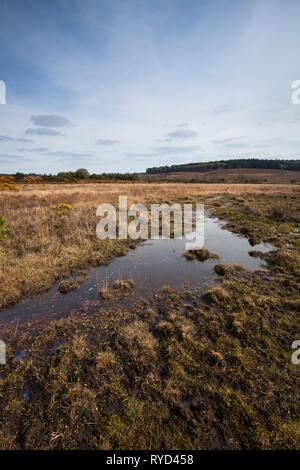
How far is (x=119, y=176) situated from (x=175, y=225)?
7303cm

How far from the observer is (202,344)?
3.81 metres

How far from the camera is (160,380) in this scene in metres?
3.12

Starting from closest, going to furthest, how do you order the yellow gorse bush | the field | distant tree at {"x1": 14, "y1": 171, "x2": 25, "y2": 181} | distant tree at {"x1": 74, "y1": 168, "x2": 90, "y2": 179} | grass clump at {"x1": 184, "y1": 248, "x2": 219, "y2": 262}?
grass clump at {"x1": 184, "y1": 248, "x2": 219, "y2": 262} → the yellow gorse bush → distant tree at {"x1": 14, "y1": 171, "x2": 25, "y2": 181} → the field → distant tree at {"x1": 74, "y1": 168, "x2": 90, "y2": 179}

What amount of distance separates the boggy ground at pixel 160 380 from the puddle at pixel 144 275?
0.60 m

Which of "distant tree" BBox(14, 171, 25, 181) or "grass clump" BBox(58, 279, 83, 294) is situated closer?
"grass clump" BBox(58, 279, 83, 294)

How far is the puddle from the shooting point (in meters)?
4.92

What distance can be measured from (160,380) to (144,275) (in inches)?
150

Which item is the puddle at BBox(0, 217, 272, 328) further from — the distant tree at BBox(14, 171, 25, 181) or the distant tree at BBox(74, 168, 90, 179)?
the distant tree at BBox(74, 168, 90, 179)

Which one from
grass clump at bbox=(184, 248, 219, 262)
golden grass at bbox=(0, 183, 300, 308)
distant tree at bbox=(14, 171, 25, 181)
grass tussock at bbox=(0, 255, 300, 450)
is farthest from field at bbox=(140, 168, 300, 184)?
grass tussock at bbox=(0, 255, 300, 450)

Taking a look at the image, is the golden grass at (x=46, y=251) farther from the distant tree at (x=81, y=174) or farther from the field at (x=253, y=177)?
the field at (x=253, y=177)

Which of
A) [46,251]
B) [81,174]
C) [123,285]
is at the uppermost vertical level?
[81,174]

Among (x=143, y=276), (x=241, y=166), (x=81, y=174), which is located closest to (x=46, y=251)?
(x=143, y=276)

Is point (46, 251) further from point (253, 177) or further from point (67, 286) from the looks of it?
point (253, 177)
